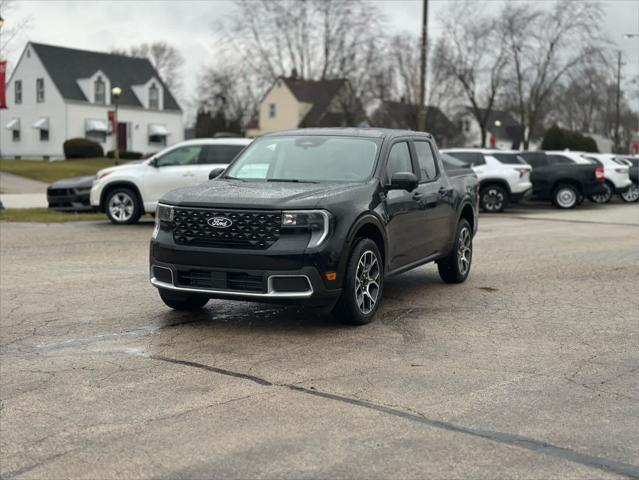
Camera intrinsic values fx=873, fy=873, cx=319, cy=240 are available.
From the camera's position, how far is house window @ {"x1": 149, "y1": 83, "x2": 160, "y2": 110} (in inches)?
2516

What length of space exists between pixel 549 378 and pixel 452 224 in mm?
4092

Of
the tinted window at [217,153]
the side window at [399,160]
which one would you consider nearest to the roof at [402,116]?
the tinted window at [217,153]

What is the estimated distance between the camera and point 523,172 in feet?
81.4

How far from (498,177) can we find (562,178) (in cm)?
277

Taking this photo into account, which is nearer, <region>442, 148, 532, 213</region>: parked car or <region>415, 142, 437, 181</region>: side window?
<region>415, 142, 437, 181</region>: side window

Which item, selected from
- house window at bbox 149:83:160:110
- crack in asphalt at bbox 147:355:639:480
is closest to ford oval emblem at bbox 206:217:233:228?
crack in asphalt at bbox 147:355:639:480

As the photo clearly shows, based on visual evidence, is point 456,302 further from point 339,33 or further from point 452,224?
point 339,33

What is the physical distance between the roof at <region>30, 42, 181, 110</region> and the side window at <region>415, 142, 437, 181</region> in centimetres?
5197

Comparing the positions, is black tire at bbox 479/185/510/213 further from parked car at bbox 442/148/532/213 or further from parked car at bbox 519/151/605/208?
parked car at bbox 519/151/605/208

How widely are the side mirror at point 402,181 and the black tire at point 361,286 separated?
0.71 metres

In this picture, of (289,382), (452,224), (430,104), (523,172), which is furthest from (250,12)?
(289,382)

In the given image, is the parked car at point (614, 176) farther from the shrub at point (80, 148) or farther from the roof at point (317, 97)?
the roof at point (317, 97)

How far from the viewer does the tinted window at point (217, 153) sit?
59.6 feet

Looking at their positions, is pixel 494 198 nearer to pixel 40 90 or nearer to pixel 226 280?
pixel 226 280
